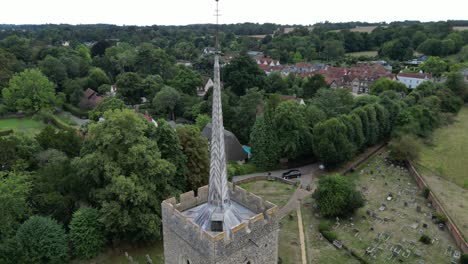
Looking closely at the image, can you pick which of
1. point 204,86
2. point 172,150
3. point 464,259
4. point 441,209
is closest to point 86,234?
point 172,150

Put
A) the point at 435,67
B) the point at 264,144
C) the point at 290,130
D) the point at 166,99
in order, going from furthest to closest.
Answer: the point at 435,67
the point at 166,99
the point at 290,130
the point at 264,144

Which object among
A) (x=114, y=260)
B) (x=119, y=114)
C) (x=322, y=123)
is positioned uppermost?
(x=119, y=114)

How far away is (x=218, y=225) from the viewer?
11523 millimetres

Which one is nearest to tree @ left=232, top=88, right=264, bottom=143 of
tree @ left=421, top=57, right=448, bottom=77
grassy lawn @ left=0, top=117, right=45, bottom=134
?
grassy lawn @ left=0, top=117, right=45, bottom=134

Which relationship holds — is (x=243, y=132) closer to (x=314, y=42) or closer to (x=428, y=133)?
(x=428, y=133)

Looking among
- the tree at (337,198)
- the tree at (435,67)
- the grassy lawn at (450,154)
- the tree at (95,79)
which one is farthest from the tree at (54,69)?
the tree at (435,67)

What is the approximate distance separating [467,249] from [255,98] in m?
27.4

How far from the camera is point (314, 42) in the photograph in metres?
124

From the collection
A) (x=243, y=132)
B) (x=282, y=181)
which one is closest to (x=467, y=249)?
(x=282, y=181)

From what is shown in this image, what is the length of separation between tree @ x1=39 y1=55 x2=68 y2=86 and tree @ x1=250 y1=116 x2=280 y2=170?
46148 mm

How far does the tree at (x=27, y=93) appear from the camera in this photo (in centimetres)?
5234

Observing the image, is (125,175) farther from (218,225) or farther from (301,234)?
(301,234)

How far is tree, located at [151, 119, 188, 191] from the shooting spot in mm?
25812

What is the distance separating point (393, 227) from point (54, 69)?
63.7m
